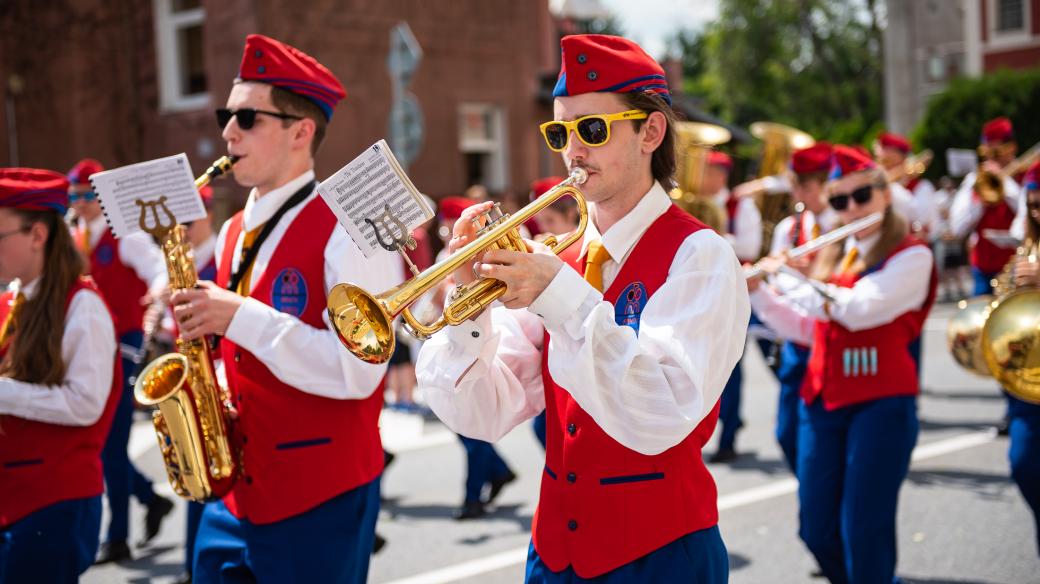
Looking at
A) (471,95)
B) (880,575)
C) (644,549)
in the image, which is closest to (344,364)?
(644,549)

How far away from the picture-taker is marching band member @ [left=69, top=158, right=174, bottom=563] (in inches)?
240

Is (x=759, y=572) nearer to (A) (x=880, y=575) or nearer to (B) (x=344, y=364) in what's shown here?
(A) (x=880, y=575)

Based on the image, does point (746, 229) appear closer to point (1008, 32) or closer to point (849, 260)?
point (849, 260)

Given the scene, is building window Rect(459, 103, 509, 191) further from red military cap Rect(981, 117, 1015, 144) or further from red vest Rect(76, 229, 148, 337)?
red vest Rect(76, 229, 148, 337)

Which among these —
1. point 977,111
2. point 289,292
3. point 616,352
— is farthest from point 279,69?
point 977,111

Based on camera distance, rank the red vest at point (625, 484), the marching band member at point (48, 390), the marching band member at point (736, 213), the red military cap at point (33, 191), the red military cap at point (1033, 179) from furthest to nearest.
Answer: the marching band member at point (736, 213), the red military cap at point (1033, 179), the red military cap at point (33, 191), the marching band member at point (48, 390), the red vest at point (625, 484)

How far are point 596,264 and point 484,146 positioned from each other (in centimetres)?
1628

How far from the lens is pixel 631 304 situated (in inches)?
104

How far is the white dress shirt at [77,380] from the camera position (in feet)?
12.4

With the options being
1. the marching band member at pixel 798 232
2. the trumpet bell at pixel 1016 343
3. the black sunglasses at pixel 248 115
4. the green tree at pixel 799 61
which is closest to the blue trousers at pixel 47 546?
the black sunglasses at pixel 248 115

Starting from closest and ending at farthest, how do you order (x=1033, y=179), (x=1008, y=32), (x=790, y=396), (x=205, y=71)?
(x=1033, y=179), (x=790, y=396), (x=205, y=71), (x=1008, y=32)

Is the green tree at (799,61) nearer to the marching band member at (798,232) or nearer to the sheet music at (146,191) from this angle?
the marching band member at (798,232)

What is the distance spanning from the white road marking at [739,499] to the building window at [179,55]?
11.6 metres

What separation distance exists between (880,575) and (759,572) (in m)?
1.16
